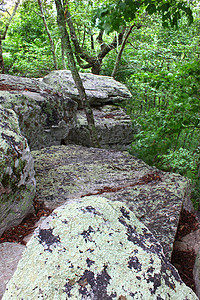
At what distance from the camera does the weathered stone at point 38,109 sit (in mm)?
4465

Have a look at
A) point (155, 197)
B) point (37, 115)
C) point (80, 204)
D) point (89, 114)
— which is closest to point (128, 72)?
point (89, 114)

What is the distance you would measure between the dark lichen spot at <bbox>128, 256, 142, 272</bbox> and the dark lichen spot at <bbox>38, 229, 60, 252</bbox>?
0.45 meters

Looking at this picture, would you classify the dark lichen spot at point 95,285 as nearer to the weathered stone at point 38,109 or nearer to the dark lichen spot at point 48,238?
the dark lichen spot at point 48,238

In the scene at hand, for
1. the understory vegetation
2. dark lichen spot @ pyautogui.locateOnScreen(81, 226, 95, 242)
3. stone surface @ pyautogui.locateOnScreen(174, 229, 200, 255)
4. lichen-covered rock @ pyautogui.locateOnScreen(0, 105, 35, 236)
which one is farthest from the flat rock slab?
the understory vegetation

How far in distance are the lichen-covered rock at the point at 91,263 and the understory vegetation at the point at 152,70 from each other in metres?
3.63

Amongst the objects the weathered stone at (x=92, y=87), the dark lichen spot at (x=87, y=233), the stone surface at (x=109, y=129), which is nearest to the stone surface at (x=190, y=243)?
the dark lichen spot at (x=87, y=233)

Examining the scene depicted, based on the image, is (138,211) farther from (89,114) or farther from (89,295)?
(89,114)

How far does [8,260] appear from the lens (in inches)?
69.3

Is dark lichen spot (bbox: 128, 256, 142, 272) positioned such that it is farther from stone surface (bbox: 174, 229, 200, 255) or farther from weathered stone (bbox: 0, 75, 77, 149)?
weathered stone (bbox: 0, 75, 77, 149)

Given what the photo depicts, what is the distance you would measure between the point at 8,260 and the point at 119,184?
188 cm

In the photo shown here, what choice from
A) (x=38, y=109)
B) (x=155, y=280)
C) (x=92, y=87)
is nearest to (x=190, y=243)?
(x=155, y=280)

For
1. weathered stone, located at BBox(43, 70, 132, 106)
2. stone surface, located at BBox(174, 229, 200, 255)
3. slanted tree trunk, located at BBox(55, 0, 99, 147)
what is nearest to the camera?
stone surface, located at BBox(174, 229, 200, 255)

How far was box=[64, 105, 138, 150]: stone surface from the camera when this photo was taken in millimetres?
6633

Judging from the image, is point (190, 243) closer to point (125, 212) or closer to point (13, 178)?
point (125, 212)
